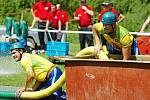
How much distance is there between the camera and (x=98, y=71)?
859 centimetres

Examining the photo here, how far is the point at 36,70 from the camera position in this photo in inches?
385

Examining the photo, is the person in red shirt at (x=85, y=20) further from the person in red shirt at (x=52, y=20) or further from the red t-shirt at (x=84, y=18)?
the person in red shirt at (x=52, y=20)

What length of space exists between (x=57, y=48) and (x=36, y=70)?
299 inches

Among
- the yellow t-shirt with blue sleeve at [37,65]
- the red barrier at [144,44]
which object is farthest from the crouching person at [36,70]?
the red barrier at [144,44]

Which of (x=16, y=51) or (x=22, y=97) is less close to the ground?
(x=16, y=51)

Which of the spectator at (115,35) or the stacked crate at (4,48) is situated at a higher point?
the spectator at (115,35)

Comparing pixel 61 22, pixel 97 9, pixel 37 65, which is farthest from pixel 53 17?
pixel 97 9

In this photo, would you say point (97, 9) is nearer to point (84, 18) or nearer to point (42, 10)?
point (42, 10)

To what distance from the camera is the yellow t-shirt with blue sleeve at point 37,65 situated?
31.5ft

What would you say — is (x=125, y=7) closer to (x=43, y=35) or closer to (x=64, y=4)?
(x=64, y=4)

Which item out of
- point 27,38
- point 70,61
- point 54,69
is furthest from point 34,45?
point 70,61

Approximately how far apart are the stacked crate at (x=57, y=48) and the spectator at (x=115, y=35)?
284 inches

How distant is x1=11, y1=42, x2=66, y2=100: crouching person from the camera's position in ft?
31.5

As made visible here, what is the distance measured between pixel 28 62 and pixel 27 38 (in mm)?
9539
